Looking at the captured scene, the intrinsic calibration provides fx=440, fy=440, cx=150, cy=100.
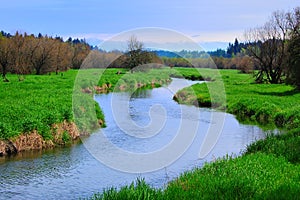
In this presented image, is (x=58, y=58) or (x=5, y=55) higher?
(x=58, y=58)

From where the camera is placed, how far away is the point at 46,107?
2567 cm

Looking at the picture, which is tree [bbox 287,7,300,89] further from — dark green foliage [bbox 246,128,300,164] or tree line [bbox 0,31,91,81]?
tree line [bbox 0,31,91,81]

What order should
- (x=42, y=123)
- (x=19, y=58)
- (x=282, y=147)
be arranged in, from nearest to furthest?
(x=282, y=147) < (x=42, y=123) < (x=19, y=58)

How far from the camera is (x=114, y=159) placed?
2014 centimetres

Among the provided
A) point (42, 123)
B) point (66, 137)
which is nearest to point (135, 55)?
point (66, 137)

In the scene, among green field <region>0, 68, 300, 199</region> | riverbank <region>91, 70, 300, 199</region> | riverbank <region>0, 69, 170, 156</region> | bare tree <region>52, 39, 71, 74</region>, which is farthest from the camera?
bare tree <region>52, 39, 71, 74</region>

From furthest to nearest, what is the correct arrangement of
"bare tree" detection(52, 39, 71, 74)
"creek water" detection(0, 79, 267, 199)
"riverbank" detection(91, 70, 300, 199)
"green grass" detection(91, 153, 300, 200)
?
"bare tree" detection(52, 39, 71, 74) → "creek water" detection(0, 79, 267, 199) → "riverbank" detection(91, 70, 300, 199) → "green grass" detection(91, 153, 300, 200)

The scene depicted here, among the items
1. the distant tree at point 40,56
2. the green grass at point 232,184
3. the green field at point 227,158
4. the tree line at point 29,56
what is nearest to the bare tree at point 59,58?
the tree line at point 29,56

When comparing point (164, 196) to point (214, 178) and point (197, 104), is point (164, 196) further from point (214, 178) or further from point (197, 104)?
point (197, 104)

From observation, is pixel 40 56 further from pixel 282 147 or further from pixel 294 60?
pixel 282 147

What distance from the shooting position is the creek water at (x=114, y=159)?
15.7m

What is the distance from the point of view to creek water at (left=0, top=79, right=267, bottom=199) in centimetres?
1574

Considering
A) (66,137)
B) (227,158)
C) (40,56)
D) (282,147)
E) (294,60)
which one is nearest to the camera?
(227,158)

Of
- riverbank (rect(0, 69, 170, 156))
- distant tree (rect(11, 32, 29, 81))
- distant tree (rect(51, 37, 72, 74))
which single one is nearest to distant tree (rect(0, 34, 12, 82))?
distant tree (rect(11, 32, 29, 81))
